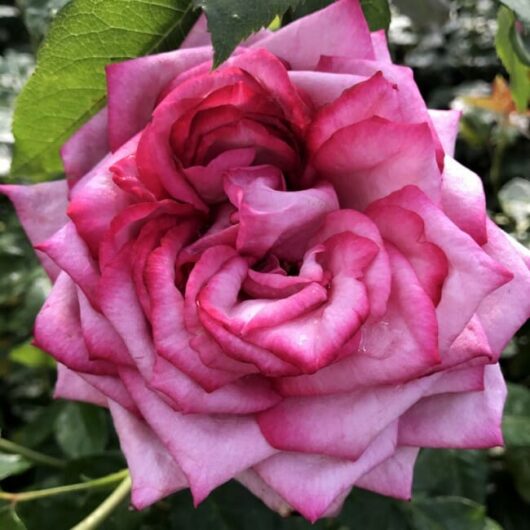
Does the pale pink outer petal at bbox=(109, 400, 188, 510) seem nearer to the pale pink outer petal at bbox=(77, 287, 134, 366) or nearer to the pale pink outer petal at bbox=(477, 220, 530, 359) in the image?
the pale pink outer petal at bbox=(77, 287, 134, 366)

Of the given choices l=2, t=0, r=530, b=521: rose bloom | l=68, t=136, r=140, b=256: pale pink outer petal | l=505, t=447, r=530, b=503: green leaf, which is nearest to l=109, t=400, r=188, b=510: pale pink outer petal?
l=2, t=0, r=530, b=521: rose bloom

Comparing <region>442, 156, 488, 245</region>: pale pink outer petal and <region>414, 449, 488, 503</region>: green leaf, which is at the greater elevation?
<region>442, 156, 488, 245</region>: pale pink outer petal

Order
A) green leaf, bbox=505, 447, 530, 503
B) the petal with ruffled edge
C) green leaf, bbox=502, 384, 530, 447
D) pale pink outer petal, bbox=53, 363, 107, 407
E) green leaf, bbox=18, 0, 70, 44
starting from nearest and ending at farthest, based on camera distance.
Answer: the petal with ruffled edge → pale pink outer petal, bbox=53, 363, 107, 407 → green leaf, bbox=18, 0, 70, 44 → green leaf, bbox=502, 384, 530, 447 → green leaf, bbox=505, 447, 530, 503

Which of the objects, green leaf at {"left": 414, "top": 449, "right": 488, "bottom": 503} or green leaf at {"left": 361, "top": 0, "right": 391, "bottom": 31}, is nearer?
green leaf at {"left": 361, "top": 0, "right": 391, "bottom": 31}

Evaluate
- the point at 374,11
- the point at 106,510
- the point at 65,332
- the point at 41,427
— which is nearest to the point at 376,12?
the point at 374,11

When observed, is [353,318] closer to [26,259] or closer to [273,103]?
[273,103]

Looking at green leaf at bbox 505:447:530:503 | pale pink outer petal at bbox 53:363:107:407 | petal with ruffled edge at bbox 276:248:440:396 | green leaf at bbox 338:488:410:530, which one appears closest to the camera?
petal with ruffled edge at bbox 276:248:440:396

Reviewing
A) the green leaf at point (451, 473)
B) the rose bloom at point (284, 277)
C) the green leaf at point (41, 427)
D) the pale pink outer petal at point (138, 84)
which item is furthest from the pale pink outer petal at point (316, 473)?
the green leaf at point (41, 427)

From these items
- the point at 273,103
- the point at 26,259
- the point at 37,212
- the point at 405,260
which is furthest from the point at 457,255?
the point at 26,259
